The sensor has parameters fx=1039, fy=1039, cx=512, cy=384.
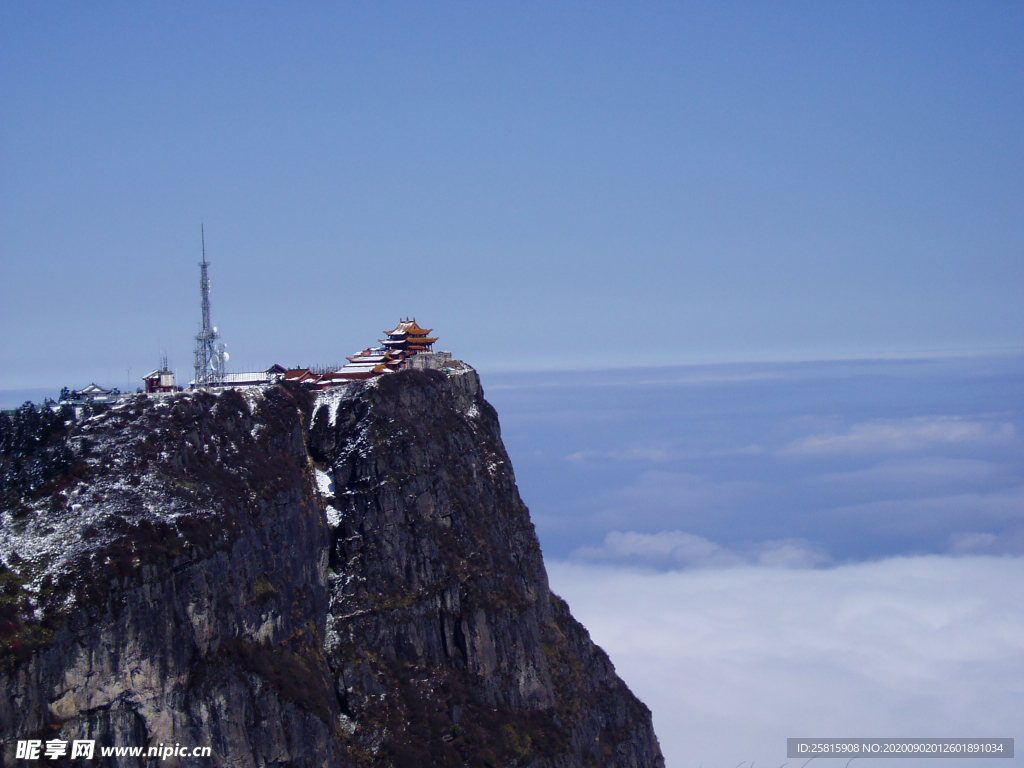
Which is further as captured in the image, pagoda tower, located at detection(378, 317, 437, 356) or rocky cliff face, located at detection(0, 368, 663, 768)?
pagoda tower, located at detection(378, 317, 437, 356)

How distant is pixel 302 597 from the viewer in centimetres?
10106

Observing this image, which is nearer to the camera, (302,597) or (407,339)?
(302,597)

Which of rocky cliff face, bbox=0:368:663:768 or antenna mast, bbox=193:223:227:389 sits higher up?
antenna mast, bbox=193:223:227:389

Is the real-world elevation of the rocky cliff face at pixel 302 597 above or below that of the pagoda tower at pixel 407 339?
below

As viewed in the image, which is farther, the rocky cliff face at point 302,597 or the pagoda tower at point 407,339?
the pagoda tower at point 407,339

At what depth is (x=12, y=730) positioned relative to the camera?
237 ft

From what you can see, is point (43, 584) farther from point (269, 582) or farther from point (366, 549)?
point (366, 549)

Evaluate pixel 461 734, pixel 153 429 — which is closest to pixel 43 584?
pixel 153 429

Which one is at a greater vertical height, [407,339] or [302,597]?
[407,339]

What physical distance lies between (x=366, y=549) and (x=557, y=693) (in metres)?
29.7

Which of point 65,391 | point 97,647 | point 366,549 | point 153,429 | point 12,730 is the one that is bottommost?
point 12,730

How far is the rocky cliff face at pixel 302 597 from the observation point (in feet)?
260

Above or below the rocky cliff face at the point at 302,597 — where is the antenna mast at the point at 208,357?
above

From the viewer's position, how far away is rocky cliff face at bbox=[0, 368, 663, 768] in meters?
79.2
